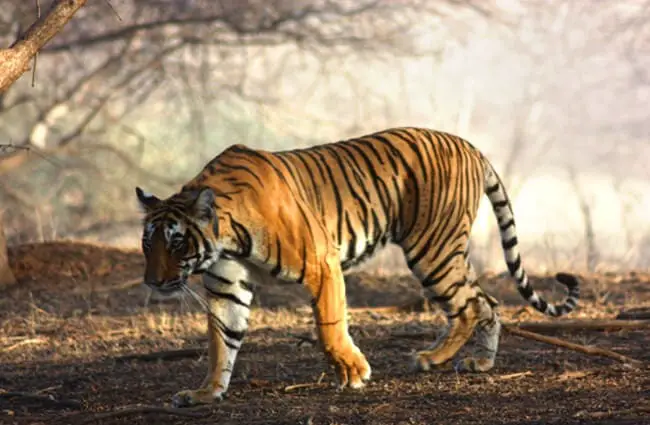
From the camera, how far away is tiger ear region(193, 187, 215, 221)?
528cm

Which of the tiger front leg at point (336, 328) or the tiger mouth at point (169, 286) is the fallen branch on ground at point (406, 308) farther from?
the tiger mouth at point (169, 286)

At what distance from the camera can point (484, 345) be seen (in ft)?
20.6

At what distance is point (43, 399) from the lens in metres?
5.80

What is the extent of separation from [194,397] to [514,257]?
2078 millimetres

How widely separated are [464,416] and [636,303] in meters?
4.51

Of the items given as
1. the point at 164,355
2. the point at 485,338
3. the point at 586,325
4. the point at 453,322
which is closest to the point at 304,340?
the point at 164,355

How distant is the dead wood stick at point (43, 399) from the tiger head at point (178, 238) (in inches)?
33.2

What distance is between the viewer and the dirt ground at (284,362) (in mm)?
5184

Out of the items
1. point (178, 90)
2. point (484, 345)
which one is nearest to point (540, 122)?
point (178, 90)

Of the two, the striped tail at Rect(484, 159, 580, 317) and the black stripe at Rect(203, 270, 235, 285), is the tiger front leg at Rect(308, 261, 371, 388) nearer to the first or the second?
the black stripe at Rect(203, 270, 235, 285)

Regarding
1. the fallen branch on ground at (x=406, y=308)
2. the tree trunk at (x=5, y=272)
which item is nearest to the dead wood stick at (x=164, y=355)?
the fallen branch on ground at (x=406, y=308)

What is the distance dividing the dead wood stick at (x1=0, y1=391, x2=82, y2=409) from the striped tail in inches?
96.6

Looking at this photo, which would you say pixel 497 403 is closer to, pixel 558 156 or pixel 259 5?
pixel 259 5

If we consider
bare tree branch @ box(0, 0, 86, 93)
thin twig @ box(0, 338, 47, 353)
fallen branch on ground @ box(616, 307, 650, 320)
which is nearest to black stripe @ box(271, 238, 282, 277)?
bare tree branch @ box(0, 0, 86, 93)
